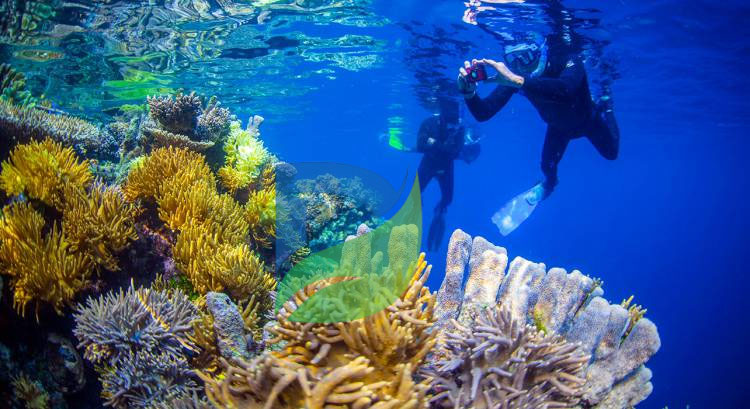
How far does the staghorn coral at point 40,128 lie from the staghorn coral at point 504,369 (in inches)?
238

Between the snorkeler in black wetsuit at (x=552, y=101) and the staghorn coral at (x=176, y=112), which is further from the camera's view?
the snorkeler in black wetsuit at (x=552, y=101)

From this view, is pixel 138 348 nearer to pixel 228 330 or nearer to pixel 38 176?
pixel 228 330

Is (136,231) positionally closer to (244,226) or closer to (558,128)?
(244,226)

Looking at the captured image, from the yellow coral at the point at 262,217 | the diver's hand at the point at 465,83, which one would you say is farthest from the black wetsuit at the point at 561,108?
the yellow coral at the point at 262,217

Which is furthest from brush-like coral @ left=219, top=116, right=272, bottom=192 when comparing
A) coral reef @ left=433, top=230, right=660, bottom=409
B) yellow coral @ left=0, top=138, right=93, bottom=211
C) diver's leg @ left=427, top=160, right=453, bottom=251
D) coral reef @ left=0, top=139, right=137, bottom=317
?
diver's leg @ left=427, top=160, right=453, bottom=251

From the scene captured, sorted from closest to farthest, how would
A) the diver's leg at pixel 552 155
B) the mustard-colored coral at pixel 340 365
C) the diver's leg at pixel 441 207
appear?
the mustard-colored coral at pixel 340 365 < the diver's leg at pixel 552 155 < the diver's leg at pixel 441 207

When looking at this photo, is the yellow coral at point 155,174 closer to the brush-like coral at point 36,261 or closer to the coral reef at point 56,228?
the coral reef at point 56,228

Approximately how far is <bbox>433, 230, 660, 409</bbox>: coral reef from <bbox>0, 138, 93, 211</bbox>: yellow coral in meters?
4.42

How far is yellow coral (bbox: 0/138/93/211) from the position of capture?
408 cm

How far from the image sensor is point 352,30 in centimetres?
1448

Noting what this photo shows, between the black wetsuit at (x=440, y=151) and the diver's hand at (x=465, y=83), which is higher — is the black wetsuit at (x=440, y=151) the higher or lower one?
the lower one

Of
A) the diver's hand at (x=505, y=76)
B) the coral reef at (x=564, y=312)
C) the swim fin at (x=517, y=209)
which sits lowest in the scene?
the swim fin at (x=517, y=209)

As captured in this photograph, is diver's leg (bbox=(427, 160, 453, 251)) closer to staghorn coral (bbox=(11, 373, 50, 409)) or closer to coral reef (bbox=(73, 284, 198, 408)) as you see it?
coral reef (bbox=(73, 284, 198, 408))

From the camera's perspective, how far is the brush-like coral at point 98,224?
3910 mm
